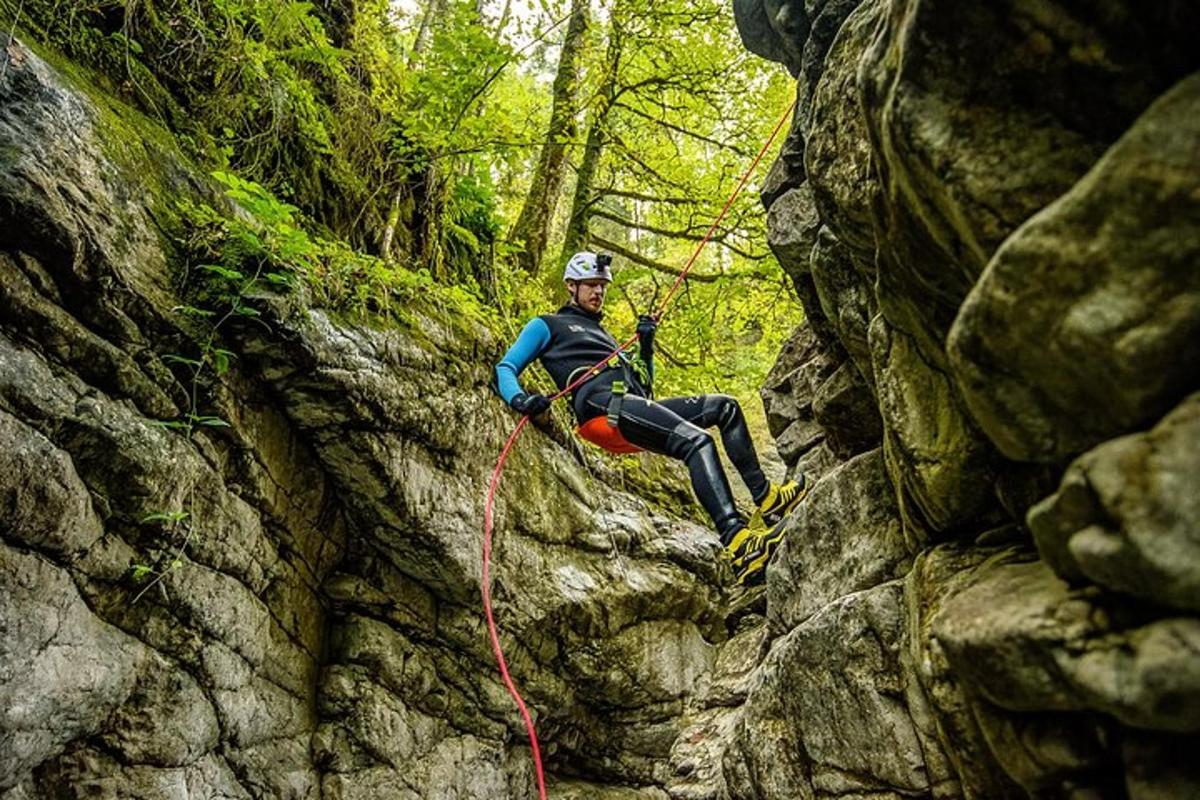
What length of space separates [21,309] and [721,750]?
16.7ft

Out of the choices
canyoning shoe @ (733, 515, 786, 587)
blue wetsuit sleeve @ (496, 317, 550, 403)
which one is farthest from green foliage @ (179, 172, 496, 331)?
canyoning shoe @ (733, 515, 786, 587)

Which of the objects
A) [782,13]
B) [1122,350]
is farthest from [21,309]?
[782,13]

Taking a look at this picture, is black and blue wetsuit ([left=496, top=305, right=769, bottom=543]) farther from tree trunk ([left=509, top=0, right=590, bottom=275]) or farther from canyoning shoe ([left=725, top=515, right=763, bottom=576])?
tree trunk ([left=509, top=0, right=590, bottom=275])

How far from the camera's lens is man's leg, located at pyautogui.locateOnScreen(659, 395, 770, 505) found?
20.5ft

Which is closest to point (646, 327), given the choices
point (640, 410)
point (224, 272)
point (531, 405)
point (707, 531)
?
point (640, 410)

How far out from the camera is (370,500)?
207 inches

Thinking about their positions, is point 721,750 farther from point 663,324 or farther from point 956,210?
point 663,324

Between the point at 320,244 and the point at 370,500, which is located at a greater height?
the point at 320,244

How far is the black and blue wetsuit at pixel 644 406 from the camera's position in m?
5.84

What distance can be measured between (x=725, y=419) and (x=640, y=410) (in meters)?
0.86

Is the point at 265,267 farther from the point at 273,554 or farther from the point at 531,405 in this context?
the point at 531,405

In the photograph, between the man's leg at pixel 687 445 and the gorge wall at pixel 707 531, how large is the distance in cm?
72

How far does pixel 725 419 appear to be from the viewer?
649cm

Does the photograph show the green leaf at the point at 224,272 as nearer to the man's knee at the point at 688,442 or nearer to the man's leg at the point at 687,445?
the man's leg at the point at 687,445
